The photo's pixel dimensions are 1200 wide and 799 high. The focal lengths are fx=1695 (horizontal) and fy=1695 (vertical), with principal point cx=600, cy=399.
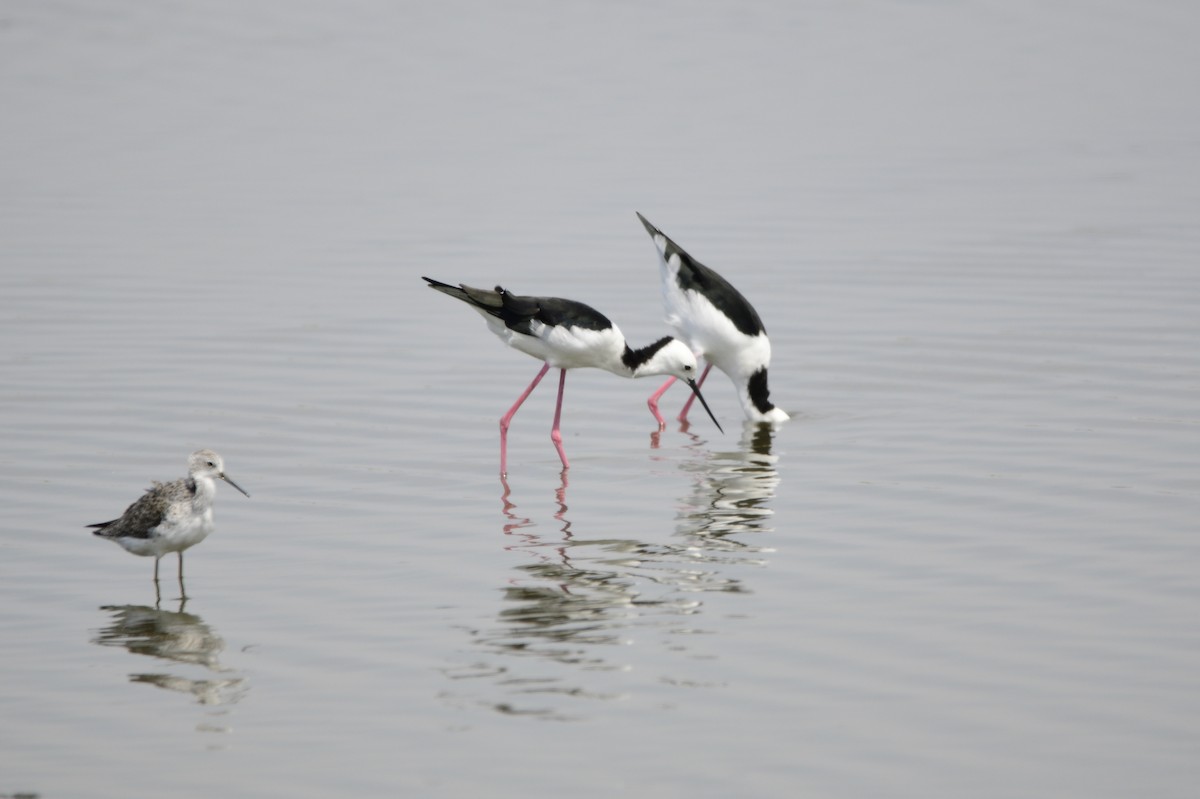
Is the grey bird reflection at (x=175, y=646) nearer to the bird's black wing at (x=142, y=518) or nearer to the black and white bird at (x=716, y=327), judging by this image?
the bird's black wing at (x=142, y=518)

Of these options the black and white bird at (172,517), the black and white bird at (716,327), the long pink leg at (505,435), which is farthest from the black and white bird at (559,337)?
the black and white bird at (172,517)

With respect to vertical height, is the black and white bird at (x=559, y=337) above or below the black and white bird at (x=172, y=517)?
above

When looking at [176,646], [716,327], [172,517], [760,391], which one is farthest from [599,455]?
[176,646]

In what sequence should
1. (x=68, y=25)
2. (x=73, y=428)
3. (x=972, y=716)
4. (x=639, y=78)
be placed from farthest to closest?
1. (x=68, y=25)
2. (x=639, y=78)
3. (x=73, y=428)
4. (x=972, y=716)

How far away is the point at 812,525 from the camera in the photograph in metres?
8.35

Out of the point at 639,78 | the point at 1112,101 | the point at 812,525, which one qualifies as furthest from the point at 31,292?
the point at 1112,101

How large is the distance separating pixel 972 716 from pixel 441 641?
2.11m

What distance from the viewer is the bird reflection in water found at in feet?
20.7

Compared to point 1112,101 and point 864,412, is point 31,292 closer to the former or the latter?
point 864,412

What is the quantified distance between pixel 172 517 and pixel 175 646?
738 mm

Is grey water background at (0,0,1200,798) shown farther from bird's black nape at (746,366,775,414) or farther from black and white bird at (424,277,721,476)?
black and white bird at (424,277,721,476)

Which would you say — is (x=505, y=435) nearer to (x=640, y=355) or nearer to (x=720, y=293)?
(x=640, y=355)

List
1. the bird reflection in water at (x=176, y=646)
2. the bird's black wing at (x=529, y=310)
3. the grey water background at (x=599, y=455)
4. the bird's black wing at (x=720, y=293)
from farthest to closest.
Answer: the bird's black wing at (x=720, y=293) < the bird's black wing at (x=529, y=310) < the bird reflection in water at (x=176, y=646) < the grey water background at (x=599, y=455)

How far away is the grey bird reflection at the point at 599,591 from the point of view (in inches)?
250
